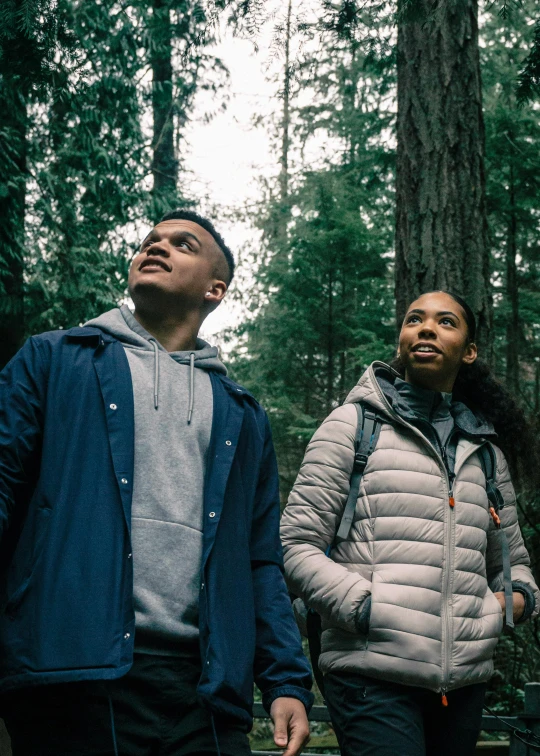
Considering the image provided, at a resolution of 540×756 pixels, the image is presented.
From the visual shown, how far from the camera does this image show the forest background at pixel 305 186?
4.85 metres

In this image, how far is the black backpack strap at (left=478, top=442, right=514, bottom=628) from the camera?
11.0 ft

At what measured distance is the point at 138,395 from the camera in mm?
2346

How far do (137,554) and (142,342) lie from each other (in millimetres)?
678

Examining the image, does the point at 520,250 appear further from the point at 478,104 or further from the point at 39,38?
the point at 39,38

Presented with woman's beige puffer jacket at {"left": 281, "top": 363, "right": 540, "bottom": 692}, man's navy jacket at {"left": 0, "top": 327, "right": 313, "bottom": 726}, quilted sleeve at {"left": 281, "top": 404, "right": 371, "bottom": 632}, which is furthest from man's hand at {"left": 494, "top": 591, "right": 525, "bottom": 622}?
man's navy jacket at {"left": 0, "top": 327, "right": 313, "bottom": 726}

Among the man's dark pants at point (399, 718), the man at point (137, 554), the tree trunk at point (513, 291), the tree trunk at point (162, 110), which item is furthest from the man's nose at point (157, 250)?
the tree trunk at point (162, 110)

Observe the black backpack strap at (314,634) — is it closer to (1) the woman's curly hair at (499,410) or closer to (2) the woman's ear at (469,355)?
(1) the woman's curly hair at (499,410)

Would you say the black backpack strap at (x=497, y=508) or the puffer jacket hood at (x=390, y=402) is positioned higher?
the puffer jacket hood at (x=390, y=402)

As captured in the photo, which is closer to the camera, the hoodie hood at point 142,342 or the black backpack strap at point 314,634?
the hoodie hood at point 142,342

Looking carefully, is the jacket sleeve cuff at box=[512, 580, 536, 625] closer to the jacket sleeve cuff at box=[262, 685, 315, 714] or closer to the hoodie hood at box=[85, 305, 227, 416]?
the jacket sleeve cuff at box=[262, 685, 315, 714]

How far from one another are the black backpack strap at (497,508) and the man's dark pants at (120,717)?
166 centimetres

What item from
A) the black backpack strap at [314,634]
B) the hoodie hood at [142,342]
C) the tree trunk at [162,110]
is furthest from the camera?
the tree trunk at [162,110]

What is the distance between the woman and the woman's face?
11 mm

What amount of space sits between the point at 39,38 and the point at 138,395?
281 centimetres
